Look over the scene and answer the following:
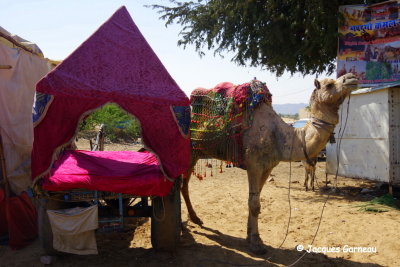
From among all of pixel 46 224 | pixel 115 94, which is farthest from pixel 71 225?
pixel 115 94

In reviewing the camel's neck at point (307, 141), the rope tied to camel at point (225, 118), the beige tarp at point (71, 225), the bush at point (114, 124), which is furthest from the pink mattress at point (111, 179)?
the bush at point (114, 124)

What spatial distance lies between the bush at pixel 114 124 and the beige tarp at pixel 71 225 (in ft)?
39.5

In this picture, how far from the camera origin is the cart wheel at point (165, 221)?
4535 mm

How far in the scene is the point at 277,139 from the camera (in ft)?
17.0

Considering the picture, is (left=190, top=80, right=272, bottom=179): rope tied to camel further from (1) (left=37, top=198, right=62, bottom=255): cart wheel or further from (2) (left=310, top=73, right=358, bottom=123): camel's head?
(1) (left=37, top=198, right=62, bottom=255): cart wheel

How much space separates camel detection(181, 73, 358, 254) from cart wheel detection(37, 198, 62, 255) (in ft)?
9.16

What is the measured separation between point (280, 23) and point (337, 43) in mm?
1651

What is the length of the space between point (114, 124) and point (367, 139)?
453 inches

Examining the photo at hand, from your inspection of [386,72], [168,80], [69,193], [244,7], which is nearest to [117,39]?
[168,80]

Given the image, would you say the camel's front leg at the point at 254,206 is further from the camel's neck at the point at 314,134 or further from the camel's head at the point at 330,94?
the camel's head at the point at 330,94

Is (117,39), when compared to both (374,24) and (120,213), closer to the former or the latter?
(120,213)

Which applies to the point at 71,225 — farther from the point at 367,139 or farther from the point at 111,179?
the point at 367,139

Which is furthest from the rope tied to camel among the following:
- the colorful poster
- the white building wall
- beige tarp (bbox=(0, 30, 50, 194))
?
the colorful poster

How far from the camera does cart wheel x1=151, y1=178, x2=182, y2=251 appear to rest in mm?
4535
